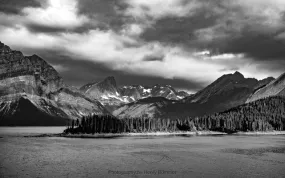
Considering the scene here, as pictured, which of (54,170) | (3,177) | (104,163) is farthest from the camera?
(104,163)

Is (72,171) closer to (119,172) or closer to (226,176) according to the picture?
(119,172)

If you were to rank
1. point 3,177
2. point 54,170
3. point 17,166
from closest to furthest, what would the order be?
point 3,177, point 54,170, point 17,166

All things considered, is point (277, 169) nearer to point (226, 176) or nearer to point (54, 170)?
point (226, 176)

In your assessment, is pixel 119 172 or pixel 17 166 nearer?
pixel 119 172

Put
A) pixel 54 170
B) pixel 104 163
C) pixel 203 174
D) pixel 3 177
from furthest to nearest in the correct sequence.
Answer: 1. pixel 104 163
2. pixel 54 170
3. pixel 203 174
4. pixel 3 177

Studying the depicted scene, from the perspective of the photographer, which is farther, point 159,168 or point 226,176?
point 159,168

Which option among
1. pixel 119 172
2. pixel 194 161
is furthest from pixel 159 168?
pixel 194 161

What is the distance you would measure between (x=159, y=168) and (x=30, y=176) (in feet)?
115

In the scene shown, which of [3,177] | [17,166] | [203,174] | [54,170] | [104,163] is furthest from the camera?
[104,163]

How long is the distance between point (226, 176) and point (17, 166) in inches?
2364

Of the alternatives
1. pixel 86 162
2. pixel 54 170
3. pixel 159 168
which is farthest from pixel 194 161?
pixel 54 170

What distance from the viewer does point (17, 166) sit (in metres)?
87.8

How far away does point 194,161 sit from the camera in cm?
10000

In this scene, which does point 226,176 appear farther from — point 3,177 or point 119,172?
point 3,177
